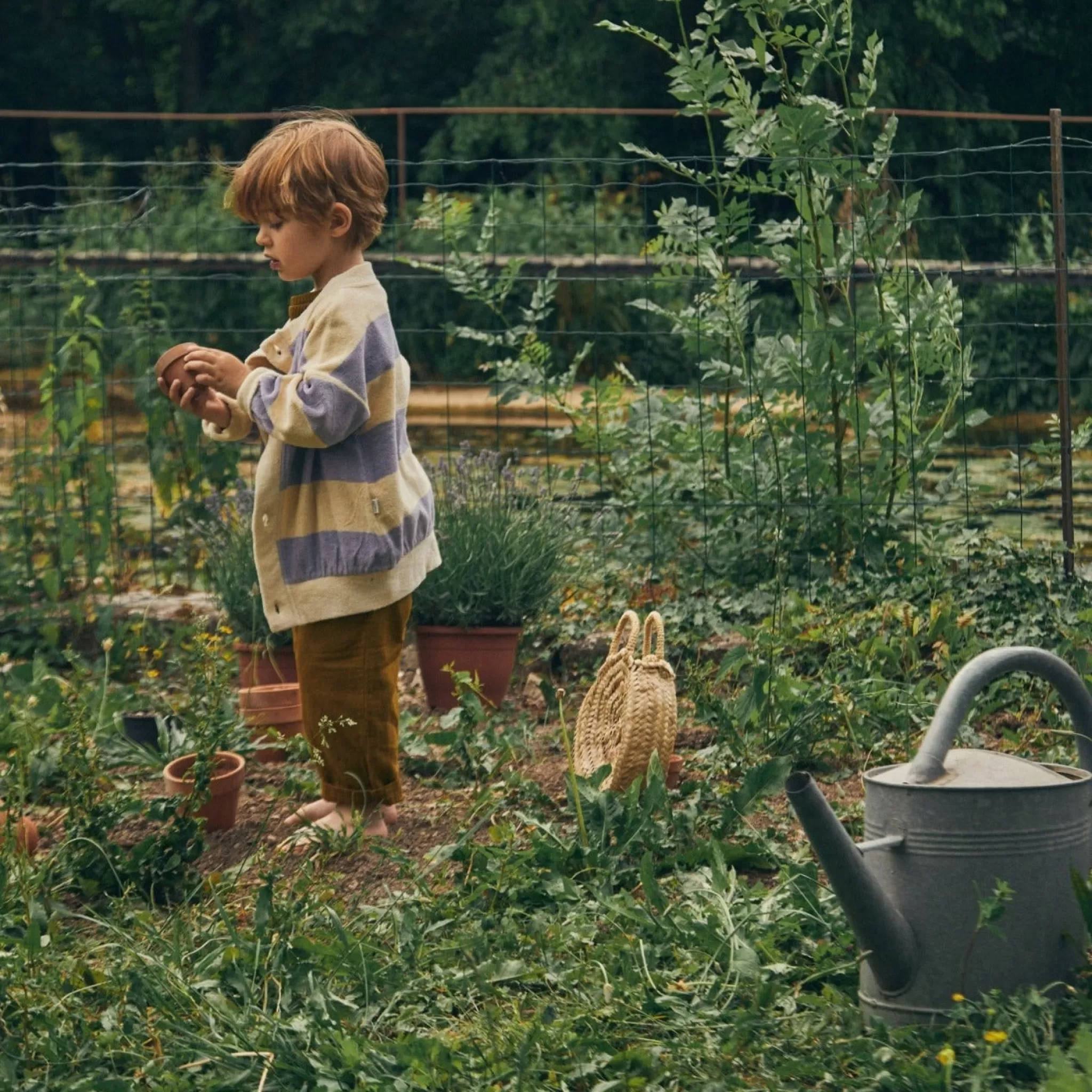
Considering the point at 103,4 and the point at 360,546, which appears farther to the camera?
the point at 103,4

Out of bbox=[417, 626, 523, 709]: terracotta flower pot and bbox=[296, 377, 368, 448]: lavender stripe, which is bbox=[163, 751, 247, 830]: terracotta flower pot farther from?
bbox=[417, 626, 523, 709]: terracotta flower pot

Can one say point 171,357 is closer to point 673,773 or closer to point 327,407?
point 327,407

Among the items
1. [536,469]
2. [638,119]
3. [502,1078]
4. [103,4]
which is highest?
[103,4]

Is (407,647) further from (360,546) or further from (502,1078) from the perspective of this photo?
(502,1078)

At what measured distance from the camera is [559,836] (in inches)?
125

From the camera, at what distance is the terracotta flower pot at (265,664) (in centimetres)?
424

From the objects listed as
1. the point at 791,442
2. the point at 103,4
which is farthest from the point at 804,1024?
the point at 103,4

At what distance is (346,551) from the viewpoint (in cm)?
308

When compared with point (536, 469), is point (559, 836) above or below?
below

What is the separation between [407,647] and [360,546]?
206 cm

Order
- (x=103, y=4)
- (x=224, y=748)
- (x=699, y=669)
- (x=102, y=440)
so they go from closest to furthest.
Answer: (x=224, y=748) → (x=699, y=669) → (x=102, y=440) → (x=103, y=4)

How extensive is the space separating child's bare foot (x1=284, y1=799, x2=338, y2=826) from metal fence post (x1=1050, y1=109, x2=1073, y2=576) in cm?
253

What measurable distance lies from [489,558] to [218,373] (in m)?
1.38

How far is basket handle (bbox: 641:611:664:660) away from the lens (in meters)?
3.44
